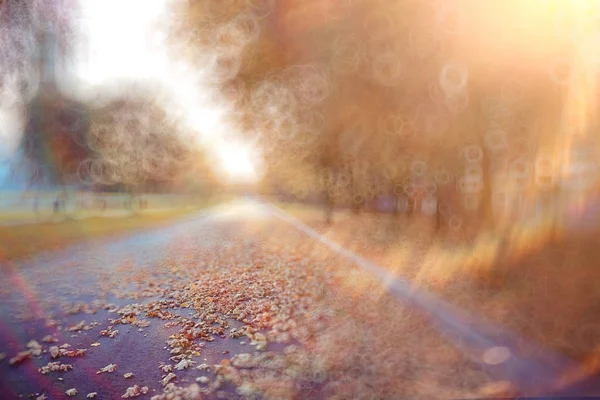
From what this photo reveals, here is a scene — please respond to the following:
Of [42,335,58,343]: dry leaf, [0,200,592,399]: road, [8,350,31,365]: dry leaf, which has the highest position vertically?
[8,350,31,365]: dry leaf

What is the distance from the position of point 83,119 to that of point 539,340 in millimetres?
23118

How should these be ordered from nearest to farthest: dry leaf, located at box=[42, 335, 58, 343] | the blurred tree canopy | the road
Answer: the road → the blurred tree canopy → dry leaf, located at box=[42, 335, 58, 343]

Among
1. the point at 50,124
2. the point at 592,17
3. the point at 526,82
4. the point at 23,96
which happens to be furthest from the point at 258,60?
the point at 50,124

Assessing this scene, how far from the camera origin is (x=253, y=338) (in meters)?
5.93

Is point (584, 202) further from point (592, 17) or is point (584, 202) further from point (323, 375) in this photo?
point (323, 375)

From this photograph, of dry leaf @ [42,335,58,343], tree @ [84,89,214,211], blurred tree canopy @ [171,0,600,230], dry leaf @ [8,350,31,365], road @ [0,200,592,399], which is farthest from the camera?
tree @ [84,89,214,211]

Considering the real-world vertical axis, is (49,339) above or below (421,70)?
below

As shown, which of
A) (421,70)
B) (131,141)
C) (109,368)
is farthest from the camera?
(131,141)

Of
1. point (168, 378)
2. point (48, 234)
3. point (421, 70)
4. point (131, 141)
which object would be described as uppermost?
point (131, 141)

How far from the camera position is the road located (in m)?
4.33

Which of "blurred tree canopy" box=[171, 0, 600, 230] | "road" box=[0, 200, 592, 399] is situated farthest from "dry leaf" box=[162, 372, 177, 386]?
"blurred tree canopy" box=[171, 0, 600, 230]

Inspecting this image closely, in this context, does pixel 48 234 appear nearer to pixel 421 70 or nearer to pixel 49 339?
pixel 49 339

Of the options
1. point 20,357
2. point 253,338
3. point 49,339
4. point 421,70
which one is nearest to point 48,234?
point 49,339

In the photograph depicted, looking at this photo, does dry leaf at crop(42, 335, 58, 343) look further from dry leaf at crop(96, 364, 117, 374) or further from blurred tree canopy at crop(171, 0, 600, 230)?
blurred tree canopy at crop(171, 0, 600, 230)
